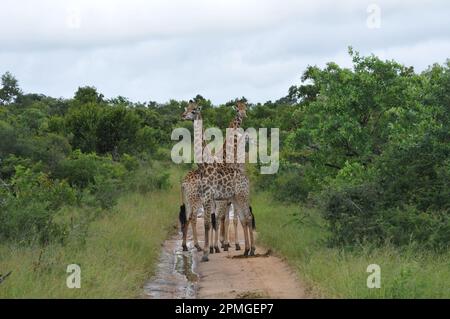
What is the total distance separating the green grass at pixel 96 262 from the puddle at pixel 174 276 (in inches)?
6.4

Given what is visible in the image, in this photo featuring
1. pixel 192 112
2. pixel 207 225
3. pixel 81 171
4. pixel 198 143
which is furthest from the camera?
pixel 81 171

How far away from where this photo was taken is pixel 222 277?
10.1 m

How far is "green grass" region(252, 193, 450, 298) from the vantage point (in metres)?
7.57

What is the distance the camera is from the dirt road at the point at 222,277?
29.0 feet

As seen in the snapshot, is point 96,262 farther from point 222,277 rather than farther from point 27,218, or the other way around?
point 222,277

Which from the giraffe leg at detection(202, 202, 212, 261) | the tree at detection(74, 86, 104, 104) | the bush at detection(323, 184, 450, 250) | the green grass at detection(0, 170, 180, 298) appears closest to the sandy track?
the giraffe leg at detection(202, 202, 212, 261)

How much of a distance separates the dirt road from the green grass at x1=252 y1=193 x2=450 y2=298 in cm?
27

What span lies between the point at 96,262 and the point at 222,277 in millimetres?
1970

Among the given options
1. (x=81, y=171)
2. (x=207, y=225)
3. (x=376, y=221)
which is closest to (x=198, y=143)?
(x=207, y=225)

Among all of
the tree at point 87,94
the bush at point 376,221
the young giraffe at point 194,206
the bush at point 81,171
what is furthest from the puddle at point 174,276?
the tree at point 87,94

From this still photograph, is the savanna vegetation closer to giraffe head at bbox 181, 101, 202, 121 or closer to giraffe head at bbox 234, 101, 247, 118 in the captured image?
giraffe head at bbox 234, 101, 247, 118

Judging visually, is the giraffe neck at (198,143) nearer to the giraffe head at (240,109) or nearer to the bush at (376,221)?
the giraffe head at (240,109)

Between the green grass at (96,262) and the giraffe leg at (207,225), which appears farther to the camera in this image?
the giraffe leg at (207,225)

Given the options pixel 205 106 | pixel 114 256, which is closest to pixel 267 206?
pixel 114 256
